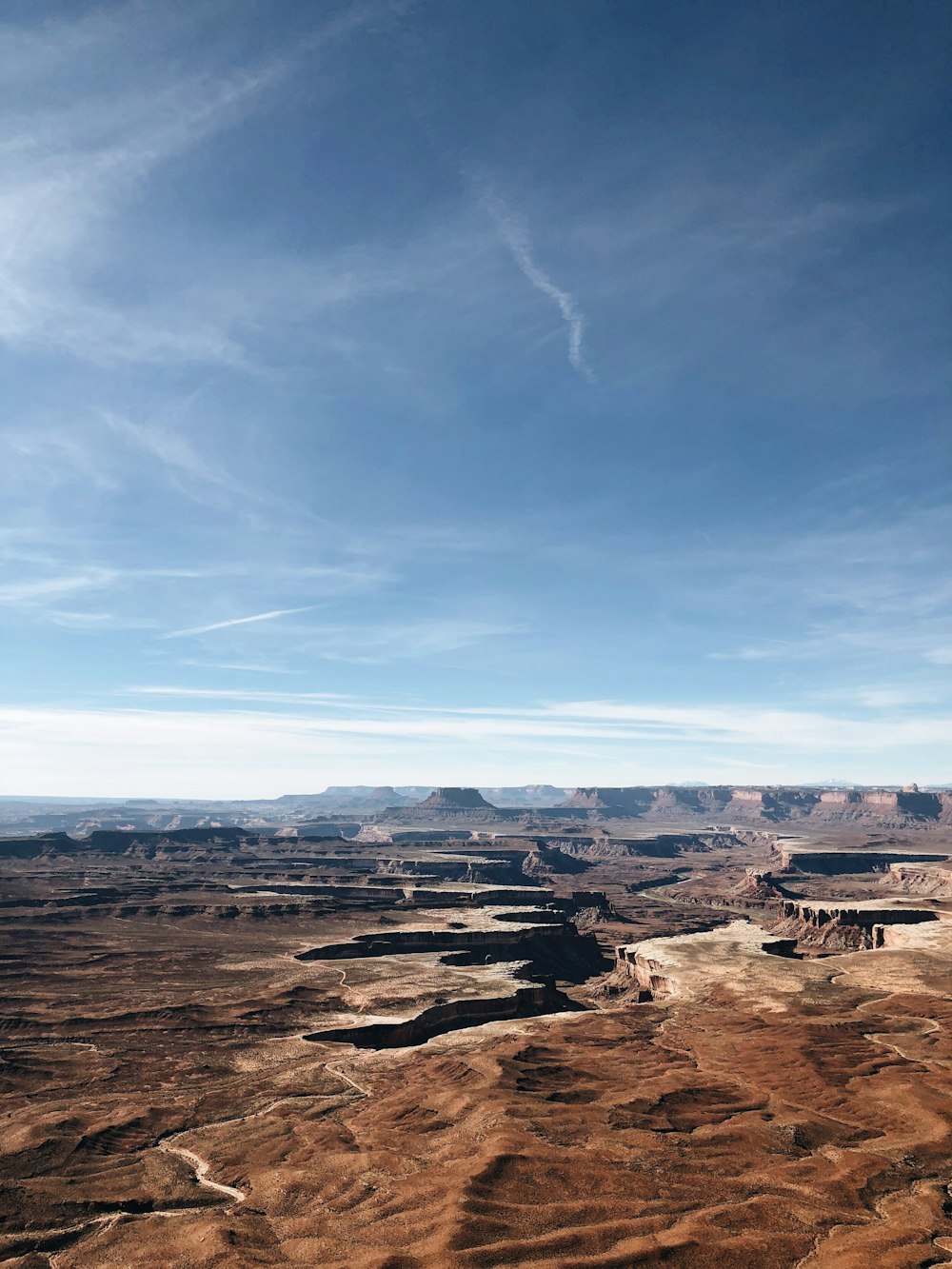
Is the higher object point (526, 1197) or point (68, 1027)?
point (526, 1197)

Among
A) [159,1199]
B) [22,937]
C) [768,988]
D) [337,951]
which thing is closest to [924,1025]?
[768,988]

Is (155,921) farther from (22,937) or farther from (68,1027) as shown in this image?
(68,1027)

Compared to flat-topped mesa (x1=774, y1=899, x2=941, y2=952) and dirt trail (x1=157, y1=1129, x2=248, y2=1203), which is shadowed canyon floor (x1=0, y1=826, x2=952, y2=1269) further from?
flat-topped mesa (x1=774, y1=899, x2=941, y2=952)

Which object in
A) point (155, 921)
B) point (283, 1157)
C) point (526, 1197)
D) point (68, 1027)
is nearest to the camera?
point (526, 1197)

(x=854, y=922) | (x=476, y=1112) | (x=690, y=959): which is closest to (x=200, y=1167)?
(x=476, y=1112)

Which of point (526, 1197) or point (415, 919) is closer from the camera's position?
point (526, 1197)

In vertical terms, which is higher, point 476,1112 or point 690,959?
point 476,1112

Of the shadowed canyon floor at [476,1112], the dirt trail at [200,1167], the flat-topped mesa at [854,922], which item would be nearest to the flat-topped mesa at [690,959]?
the shadowed canyon floor at [476,1112]

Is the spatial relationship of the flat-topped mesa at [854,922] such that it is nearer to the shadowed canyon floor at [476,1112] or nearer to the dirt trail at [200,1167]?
the shadowed canyon floor at [476,1112]

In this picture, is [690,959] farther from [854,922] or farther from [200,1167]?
[200,1167]
